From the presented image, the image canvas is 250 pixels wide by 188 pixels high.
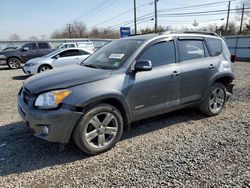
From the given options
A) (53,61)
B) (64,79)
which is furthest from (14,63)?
(64,79)

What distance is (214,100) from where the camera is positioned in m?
4.68

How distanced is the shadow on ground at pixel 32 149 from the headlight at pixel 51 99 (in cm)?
83

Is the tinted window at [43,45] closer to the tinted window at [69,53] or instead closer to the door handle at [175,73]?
the tinted window at [69,53]

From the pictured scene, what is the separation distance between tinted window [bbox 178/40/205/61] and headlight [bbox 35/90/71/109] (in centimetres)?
221

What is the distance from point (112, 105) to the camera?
3344 millimetres

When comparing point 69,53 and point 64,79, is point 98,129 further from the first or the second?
point 69,53

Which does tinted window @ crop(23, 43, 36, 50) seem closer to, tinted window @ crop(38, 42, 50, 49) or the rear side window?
tinted window @ crop(38, 42, 50, 49)

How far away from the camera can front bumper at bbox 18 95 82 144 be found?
2869mm

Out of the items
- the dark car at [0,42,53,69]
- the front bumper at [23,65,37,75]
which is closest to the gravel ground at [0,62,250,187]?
the front bumper at [23,65,37,75]

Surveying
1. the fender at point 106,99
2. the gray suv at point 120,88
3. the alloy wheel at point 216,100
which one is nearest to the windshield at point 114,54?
the gray suv at point 120,88

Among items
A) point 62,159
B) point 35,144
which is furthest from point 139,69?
point 35,144

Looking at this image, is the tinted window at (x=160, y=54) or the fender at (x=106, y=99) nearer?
the fender at (x=106, y=99)

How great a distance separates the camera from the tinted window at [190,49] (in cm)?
402

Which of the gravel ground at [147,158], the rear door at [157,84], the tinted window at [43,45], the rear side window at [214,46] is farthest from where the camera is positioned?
the tinted window at [43,45]
